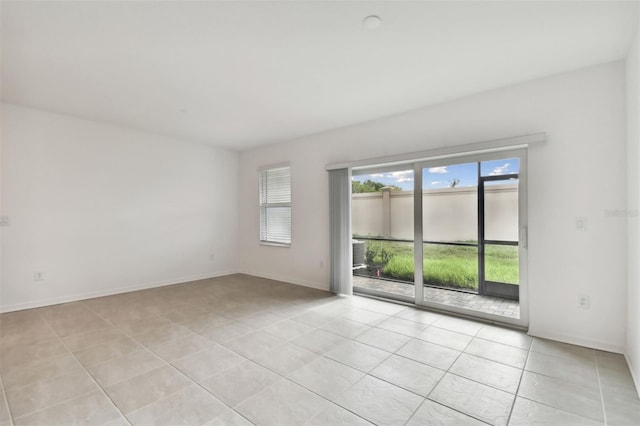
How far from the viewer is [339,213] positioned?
4699 millimetres

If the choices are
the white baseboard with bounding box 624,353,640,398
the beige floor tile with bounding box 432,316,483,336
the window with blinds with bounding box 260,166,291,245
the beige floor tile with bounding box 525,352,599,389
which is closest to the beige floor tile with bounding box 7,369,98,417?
the beige floor tile with bounding box 432,316,483,336

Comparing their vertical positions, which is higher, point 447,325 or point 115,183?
point 115,183

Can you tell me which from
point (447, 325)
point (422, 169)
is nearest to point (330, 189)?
point (422, 169)

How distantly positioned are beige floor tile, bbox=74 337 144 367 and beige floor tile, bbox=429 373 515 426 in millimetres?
2674

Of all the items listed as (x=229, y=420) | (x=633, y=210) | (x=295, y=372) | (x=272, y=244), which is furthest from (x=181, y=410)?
(x=272, y=244)

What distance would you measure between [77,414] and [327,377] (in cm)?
165

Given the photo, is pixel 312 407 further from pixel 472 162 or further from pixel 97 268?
pixel 97 268

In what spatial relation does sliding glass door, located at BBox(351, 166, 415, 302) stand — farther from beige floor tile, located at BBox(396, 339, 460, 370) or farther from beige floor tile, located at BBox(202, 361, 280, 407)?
beige floor tile, located at BBox(202, 361, 280, 407)

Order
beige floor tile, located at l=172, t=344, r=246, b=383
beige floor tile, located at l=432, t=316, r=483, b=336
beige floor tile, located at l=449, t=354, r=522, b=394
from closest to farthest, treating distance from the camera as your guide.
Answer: beige floor tile, located at l=449, t=354, r=522, b=394
beige floor tile, located at l=172, t=344, r=246, b=383
beige floor tile, located at l=432, t=316, r=483, b=336

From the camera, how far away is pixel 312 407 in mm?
1936

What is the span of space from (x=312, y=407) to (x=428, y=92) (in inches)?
132

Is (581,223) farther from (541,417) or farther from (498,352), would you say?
(541,417)

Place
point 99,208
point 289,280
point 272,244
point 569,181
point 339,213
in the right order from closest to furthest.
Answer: point 569,181
point 99,208
point 339,213
point 289,280
point 272,244

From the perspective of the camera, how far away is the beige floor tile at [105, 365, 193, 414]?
6.53 ft
